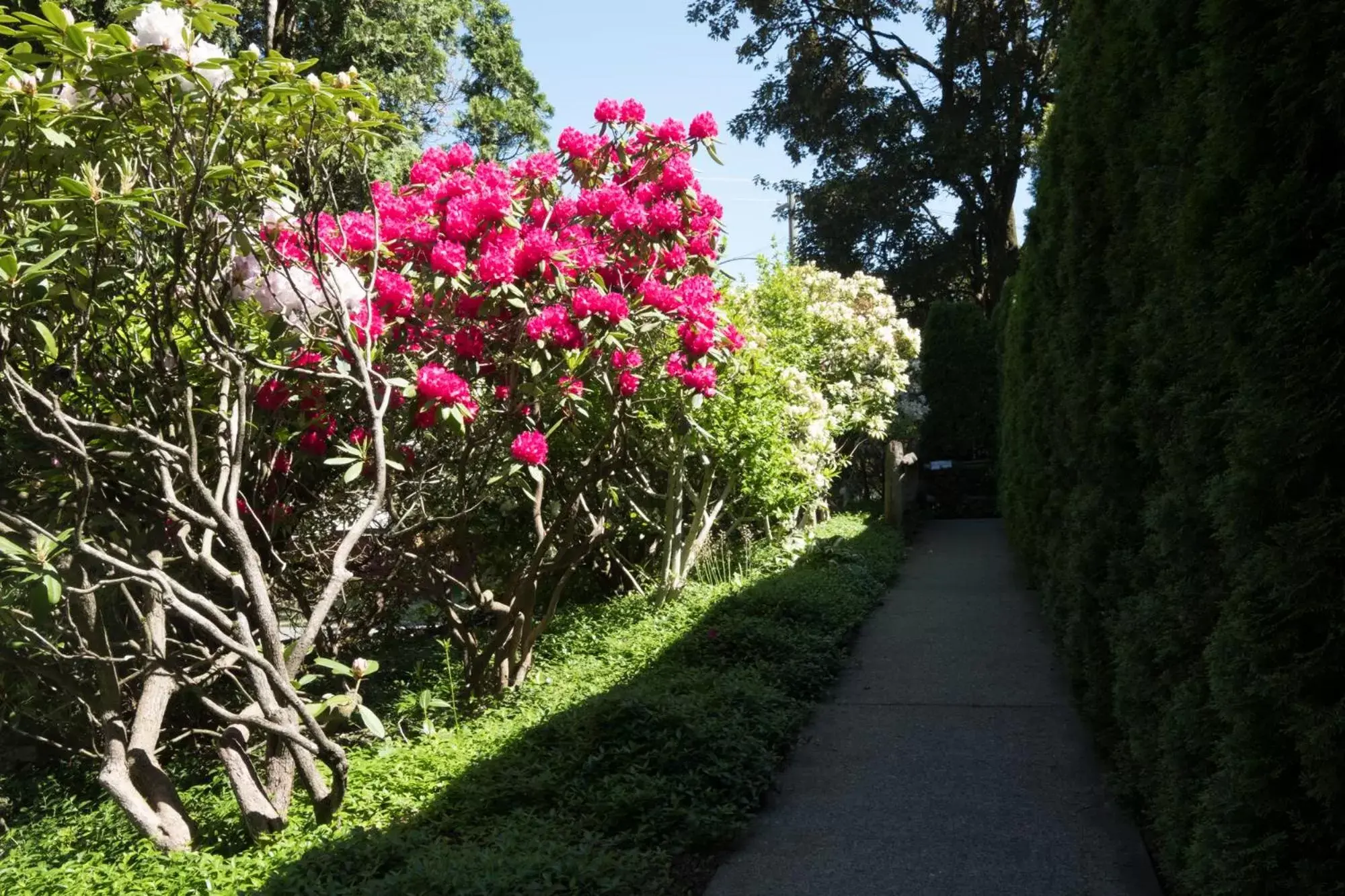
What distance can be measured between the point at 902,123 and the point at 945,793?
2031cm

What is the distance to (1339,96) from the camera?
185 cm

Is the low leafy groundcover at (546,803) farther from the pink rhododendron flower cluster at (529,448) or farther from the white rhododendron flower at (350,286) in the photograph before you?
the white rhododendron flower at (350,286)

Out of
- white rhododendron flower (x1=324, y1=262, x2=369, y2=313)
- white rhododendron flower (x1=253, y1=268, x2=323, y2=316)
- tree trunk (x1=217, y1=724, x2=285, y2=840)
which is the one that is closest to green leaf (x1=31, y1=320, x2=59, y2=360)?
white rhododendron flower (x1=253, y1=268, x2=323, y2=316)

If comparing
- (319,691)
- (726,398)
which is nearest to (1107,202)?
(726,398)

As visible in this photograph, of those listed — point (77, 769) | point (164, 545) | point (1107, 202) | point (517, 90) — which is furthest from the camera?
point (517, 90)

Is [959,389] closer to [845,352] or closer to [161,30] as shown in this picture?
[845,352]

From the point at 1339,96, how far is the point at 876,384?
33.8 ft

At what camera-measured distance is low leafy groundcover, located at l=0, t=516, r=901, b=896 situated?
3.14 meters

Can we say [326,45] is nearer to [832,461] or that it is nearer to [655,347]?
[832,461]

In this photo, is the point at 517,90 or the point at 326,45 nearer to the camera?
the point at 326,45

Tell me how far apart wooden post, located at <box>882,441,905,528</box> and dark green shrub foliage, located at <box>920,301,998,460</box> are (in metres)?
4.15

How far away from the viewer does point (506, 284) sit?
422 cm

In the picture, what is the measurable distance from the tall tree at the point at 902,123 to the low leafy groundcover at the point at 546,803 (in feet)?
59.4

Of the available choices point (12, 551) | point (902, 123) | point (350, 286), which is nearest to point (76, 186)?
point (12, 551)
